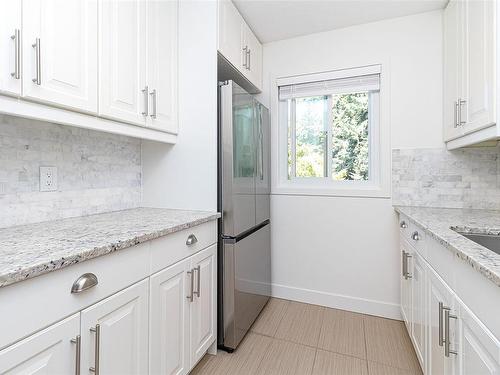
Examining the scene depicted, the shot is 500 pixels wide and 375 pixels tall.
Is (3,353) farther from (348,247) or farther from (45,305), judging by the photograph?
(348,247)

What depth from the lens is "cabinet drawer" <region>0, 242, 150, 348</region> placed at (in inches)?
27.1

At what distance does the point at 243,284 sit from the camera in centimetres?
188

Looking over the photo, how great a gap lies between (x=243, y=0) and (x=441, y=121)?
170 cm

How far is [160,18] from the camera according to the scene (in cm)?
168

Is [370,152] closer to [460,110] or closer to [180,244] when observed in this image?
[460,110]

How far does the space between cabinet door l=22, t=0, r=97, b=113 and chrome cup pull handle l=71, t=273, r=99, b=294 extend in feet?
2.25

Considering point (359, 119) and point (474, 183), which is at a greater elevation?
point (359, 119)

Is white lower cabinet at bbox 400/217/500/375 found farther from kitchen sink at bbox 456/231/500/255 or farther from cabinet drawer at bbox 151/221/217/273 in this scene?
cabinet drawer at bbox 151/221/217/273

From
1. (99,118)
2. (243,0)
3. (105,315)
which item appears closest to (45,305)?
(105,315)

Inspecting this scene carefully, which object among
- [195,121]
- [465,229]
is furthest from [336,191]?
[195,121]

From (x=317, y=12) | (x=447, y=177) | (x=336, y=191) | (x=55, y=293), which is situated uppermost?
(x=317, y=12)

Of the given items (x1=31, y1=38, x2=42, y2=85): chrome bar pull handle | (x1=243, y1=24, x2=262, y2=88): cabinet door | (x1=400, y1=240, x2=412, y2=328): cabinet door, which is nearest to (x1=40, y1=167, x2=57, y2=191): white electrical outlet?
(x1=31, y1=38, x2=42, y2=85): chrome bar pull handle

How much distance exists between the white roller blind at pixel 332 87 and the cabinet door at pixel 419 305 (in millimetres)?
1396

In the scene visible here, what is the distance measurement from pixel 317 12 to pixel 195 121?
128 cm
